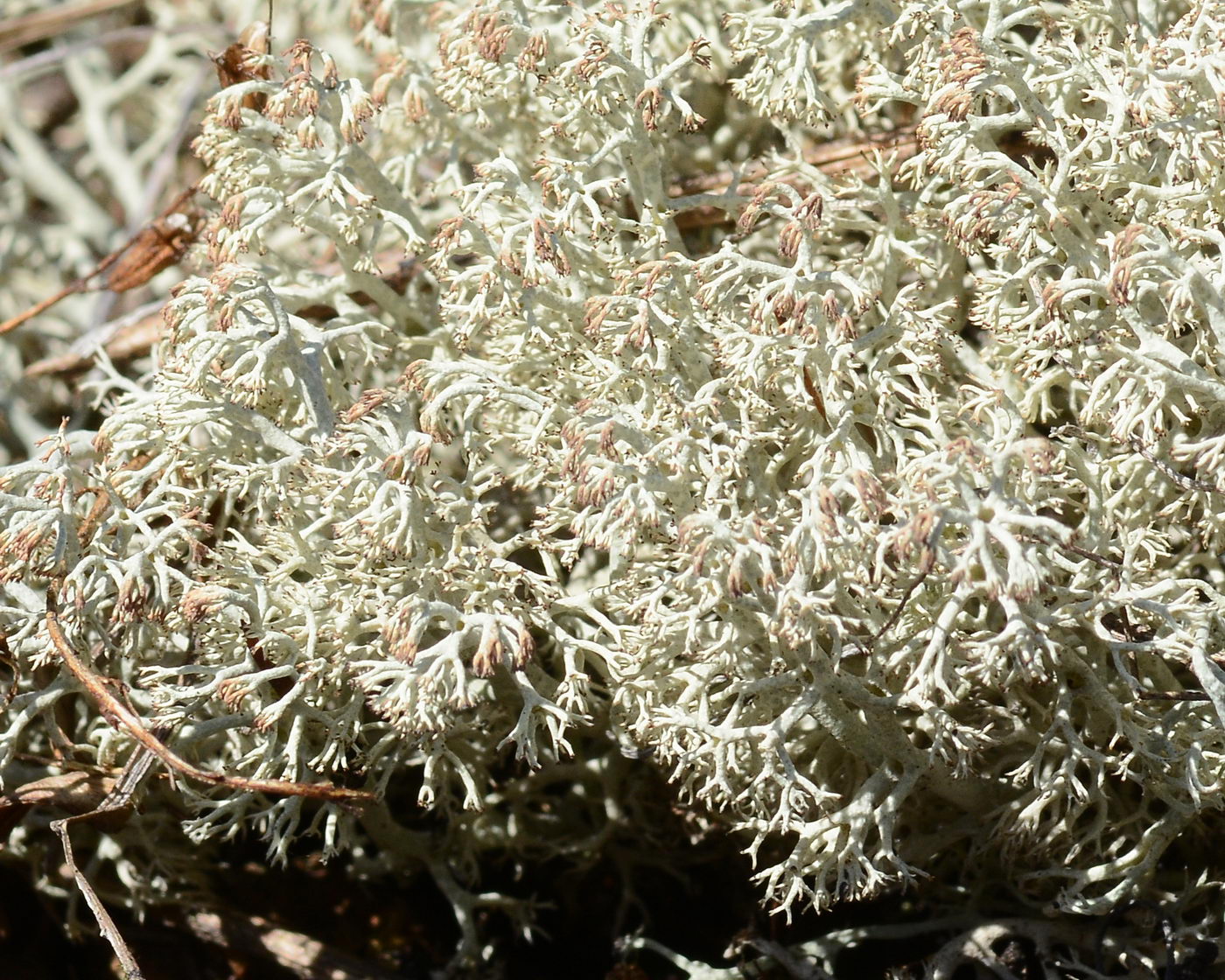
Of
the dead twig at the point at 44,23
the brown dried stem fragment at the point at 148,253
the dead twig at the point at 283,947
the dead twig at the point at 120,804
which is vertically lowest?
→ the dead twig at the point at 283,947

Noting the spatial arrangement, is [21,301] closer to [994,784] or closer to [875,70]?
[875,70]

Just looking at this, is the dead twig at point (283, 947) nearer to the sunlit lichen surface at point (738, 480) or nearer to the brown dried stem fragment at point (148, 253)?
the sunlit lichen surface at point (738, 480)

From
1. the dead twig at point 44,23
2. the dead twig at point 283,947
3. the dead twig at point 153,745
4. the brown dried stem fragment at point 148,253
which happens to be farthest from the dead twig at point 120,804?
the dead twig at point 44,23

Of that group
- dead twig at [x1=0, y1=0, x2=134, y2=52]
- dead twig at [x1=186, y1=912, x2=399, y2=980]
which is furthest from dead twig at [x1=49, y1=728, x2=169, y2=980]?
dead twig at [x1=0, y1=0, x2=134, y2=52]

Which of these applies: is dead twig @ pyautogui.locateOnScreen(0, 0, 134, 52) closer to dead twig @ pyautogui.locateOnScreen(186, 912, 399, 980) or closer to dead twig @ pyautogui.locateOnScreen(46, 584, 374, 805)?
dead twig @ pyautogui.locateOnScreen(46, 584, 374, 805)

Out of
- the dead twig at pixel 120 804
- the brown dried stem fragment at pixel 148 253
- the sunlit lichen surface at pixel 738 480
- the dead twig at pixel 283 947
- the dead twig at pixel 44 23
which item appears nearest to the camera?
the sunlit lichen surface at pixel 738 480

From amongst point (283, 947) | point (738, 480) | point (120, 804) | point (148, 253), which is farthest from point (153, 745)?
point (148, 253)

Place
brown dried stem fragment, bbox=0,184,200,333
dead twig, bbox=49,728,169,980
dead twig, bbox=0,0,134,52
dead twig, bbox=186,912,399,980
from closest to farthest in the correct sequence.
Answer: dead twig, bbox=49,728,169,980, dead twig, bbox=186,912,399,980, brown dried stem fragment, bbox=0,184,200,333, dead twig, bbox=0,0,134,52

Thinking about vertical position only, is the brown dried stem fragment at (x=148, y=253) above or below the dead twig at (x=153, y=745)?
above
